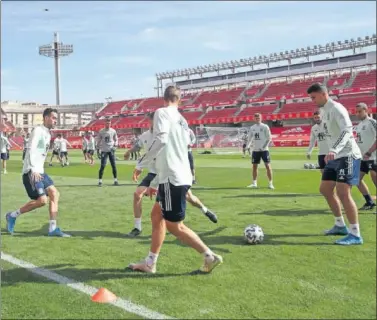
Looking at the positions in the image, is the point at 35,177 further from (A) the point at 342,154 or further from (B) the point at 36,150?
(A) the point at 342,154

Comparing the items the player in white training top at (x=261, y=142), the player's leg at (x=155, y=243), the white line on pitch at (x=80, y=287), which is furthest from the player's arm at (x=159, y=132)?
the player in white training top at (x=261, y=142)

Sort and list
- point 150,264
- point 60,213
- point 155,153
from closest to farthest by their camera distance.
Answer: point 155,153 → point 150,264 → point 60,213

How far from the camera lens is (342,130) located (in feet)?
18.9

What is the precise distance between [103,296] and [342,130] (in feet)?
11.8

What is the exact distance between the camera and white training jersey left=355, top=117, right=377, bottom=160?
829cm

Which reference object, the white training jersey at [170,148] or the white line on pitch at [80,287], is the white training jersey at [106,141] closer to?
the white line on pitch at [80,287]

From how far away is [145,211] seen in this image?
8844 mm

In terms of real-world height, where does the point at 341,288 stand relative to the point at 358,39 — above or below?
below

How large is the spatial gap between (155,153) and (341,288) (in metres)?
2.15

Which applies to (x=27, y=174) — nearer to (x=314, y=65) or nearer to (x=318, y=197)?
(x=318, y=197)

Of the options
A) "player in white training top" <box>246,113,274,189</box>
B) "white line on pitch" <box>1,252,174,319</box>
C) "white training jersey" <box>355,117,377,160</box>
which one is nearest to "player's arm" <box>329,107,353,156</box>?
"white training jersey" <box>355,117,377,160</box>

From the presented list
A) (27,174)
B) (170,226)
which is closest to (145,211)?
(27,174)

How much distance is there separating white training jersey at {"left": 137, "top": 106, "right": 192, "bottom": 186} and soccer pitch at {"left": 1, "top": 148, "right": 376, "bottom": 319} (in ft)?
3.37

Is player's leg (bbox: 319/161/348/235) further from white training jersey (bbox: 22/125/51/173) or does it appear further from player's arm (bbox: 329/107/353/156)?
white training jersey (bbox: 22/125/51/173)
